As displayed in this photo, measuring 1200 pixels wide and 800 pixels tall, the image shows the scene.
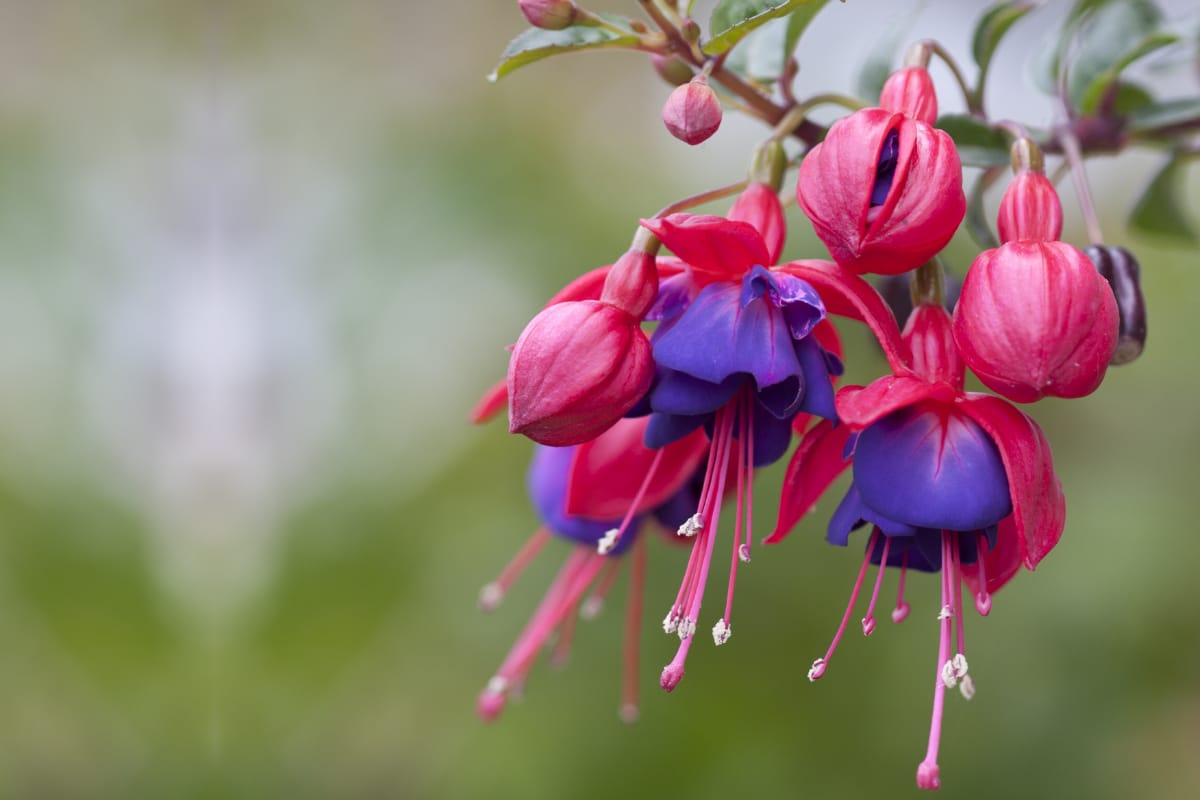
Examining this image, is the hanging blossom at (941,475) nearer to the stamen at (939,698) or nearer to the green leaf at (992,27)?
the stamen at (939,698)

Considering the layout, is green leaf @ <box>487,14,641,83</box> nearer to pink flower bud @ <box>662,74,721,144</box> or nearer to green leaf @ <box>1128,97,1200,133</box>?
pink flower bud @ <box>662,74,721,144</box>

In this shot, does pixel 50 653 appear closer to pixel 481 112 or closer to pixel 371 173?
pixel 371 173

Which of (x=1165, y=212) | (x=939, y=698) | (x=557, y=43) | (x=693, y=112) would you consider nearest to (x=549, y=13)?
(x=557, y=43)

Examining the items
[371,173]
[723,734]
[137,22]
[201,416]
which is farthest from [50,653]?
[137,22]

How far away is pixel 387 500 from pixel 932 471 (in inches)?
63.7

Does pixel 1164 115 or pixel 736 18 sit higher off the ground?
pixel 736 18

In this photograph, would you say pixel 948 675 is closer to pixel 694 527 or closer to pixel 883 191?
pixel 694 527

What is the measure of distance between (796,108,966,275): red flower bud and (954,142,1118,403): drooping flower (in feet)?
0.12

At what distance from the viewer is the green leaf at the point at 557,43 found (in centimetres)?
59

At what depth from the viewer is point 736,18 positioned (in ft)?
1.88

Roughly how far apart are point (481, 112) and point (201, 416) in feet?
3.05

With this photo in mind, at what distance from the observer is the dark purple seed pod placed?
2.08ft

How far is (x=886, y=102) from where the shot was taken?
0.57m

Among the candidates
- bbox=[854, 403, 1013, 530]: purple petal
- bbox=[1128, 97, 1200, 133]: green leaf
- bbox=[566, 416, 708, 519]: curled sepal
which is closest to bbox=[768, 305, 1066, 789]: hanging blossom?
bbox=[854, 403, 1013, 530]: purple petal
